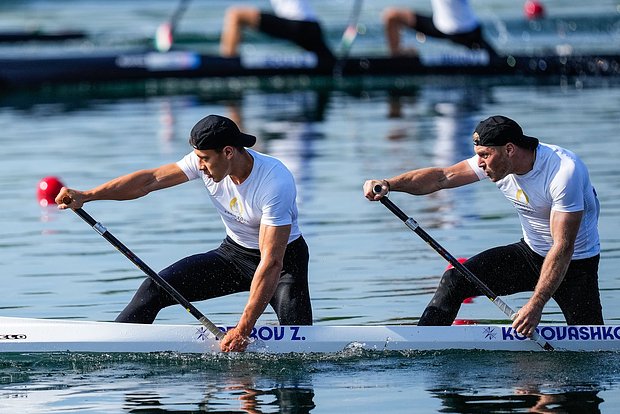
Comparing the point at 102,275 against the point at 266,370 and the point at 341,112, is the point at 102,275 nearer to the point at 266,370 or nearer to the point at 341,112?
the point at 266,370

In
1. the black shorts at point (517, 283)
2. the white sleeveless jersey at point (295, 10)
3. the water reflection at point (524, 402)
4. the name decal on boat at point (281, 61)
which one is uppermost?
the white sleeveless jersey at point (295, 10)

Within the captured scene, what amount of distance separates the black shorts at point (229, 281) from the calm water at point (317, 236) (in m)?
0.30

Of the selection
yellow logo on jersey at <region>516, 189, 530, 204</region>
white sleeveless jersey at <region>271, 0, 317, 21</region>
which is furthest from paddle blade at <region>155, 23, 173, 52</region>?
yellow logo on jersey at <region>516, 189, 530, 204</region>

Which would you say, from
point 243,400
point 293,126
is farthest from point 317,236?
point 293,126

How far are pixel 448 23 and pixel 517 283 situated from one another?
14.4m

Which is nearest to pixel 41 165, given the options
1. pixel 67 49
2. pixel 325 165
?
pixel 325 165

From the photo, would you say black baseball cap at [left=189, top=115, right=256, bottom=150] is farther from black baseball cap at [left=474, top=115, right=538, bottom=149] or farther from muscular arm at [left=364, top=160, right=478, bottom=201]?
black baseball cap at [left=474, top=115, right=538, bottom=149]

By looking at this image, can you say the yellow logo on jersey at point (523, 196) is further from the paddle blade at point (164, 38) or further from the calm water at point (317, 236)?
the paddle blade at point (164, 38)

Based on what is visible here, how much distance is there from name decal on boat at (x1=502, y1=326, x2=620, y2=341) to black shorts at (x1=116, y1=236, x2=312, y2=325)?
1202 mm

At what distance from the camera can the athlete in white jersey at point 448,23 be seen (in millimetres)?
23531

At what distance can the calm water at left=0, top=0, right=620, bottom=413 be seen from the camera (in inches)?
345

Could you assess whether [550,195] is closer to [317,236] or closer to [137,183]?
[137,183]

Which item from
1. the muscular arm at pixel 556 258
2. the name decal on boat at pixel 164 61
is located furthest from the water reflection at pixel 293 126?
the muscular arm at pixel 556 258

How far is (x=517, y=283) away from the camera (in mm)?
9586
